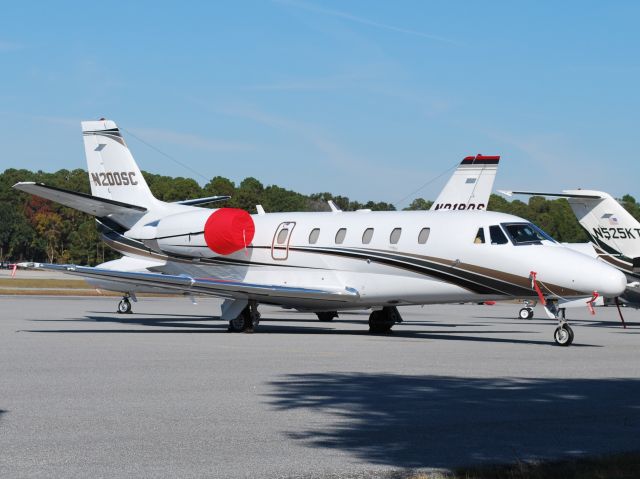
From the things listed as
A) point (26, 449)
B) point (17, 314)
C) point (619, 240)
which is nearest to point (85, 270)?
point (17, 314)

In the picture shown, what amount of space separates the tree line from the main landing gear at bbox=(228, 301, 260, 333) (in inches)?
3555

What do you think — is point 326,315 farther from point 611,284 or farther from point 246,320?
point 611,284

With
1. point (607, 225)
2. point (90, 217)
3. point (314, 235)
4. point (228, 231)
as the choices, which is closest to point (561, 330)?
point (314, 235)

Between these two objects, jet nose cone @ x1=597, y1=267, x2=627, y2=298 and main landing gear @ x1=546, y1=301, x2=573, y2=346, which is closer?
jet nose cone @ x1=597, y1=267, x2=627, y2=298

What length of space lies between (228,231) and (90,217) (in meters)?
120

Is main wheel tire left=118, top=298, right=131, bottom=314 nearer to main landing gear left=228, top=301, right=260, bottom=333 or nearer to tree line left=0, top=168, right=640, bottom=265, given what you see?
main landing gear left=228, top=301, right=260, bottom=333

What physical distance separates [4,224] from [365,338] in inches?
5262

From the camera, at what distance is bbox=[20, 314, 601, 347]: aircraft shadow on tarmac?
23375 mm

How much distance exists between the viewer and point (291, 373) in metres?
14.3

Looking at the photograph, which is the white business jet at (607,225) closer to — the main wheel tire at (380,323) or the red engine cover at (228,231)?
the main wheel tire at (380,323)

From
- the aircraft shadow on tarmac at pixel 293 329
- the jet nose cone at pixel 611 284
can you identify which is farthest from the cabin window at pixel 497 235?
the jet nose cone at pixel 611 284

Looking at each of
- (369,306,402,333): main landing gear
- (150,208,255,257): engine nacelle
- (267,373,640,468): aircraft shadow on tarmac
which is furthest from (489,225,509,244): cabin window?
(267,373,640,468): aircraft shadow on tarmac

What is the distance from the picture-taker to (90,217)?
5571 inches

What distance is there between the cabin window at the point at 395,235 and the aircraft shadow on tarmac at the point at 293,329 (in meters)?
2.27
